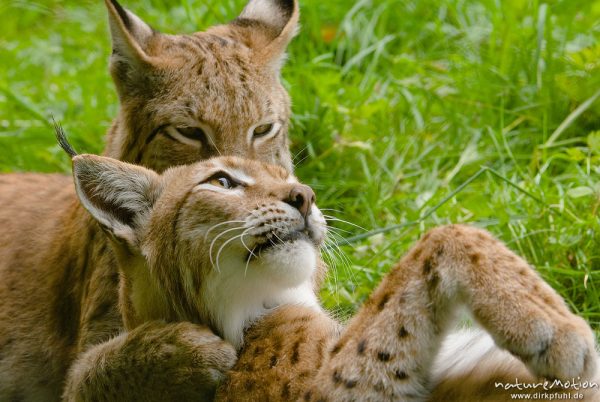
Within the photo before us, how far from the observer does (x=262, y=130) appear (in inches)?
220

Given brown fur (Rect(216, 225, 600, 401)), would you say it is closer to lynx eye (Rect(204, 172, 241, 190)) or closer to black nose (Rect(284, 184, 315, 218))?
black nose (Rect(284, 184, 315, 218))

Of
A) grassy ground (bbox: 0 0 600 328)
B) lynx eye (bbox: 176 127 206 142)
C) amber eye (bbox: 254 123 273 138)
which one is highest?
lynx eye (bbox: 176 127 206 142)

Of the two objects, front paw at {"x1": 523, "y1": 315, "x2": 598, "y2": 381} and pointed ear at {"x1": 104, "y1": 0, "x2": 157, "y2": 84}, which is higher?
pointed ear at {"x1": 104, "y1": 0, "x2": 157, "y2": 84}

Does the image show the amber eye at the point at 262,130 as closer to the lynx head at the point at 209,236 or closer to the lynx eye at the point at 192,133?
the lynx eye at the point at 192,133

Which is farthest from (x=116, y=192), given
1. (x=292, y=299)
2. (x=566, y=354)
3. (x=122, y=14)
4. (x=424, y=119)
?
(x=424, y=119)

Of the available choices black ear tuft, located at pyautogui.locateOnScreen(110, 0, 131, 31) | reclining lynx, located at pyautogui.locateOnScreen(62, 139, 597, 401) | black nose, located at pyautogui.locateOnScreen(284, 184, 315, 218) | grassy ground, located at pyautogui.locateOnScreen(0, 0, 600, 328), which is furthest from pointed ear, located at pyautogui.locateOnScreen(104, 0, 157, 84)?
black nose, located at pyautogui.locateOnScreen(284, 184, 315, 218)

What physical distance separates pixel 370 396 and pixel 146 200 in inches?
59.2

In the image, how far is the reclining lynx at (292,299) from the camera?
3713mm

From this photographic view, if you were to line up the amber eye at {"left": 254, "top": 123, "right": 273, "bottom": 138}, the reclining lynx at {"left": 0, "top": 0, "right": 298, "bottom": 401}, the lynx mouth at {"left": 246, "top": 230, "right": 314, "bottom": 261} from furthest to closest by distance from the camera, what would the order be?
1. the amber eye at {"left": 254, "top": 123, "right": 273, "bottom": 138}
2. the reclining lynx at {"left": 0, "top": 0, "right": 298, "bottom": 401}
3. the lynx mouth at {"left": 246, "top": 230, "right": 314, "bottom": 261}

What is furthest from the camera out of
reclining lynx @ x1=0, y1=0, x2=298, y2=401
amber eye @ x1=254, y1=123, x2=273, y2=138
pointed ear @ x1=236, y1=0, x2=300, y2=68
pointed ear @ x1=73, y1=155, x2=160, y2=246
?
pointed ear @ x1=236, y1=0, x2=300, y2=68

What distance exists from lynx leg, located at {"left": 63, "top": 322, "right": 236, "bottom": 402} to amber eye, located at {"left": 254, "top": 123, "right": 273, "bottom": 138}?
55.4 inches

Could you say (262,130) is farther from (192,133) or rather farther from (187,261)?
(187,261)

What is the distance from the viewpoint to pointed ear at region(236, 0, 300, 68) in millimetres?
5988

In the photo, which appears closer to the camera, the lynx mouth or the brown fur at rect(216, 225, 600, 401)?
the brown fur at rect(216, 225, 600, 401)
